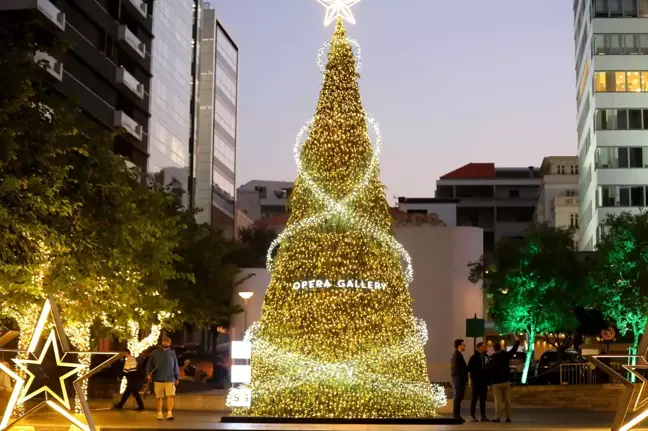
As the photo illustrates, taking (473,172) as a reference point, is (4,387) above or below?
below

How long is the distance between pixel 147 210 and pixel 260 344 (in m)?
6.12

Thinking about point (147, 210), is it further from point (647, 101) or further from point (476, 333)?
point (647, 101)

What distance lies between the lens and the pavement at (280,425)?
20486 millimetres

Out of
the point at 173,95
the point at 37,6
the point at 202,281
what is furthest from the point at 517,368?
the point at 173,95

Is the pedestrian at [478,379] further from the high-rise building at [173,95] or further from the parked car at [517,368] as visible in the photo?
the high-rise building at [173,95]

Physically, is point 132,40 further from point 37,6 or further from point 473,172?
point 473,172

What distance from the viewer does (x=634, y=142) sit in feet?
247

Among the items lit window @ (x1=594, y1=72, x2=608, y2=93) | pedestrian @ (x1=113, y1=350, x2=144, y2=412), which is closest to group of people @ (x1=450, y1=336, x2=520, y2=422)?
pedestrian @ (x1=113, y1=350, x2=144, y2=412)

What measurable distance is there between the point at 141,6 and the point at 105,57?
8.16 m

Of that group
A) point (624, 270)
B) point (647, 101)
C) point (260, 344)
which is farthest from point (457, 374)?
point (647, 101)

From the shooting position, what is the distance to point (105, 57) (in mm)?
63438

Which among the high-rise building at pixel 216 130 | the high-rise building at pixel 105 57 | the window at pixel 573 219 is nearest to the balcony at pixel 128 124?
the high-rise building at pixel 105 57

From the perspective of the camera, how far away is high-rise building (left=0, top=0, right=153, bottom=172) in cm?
5512

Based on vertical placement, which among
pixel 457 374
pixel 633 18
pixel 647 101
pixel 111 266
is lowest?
pixel 457 374
